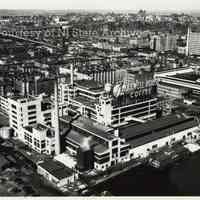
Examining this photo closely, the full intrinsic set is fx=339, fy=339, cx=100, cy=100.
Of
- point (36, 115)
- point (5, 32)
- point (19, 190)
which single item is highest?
point (5, 32)

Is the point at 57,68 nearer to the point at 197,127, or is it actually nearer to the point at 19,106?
the point at 19,106

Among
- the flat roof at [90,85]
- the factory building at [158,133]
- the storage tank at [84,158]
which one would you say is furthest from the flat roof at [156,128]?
the flat roof at [90,85]

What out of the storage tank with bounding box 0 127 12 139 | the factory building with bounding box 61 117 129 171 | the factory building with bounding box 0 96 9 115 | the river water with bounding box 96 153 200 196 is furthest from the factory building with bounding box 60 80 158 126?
the river water with bounding box 96 153 200 196

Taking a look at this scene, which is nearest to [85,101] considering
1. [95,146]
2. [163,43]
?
[95,146]

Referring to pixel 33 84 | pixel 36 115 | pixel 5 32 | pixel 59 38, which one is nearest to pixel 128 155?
pixel 36 115

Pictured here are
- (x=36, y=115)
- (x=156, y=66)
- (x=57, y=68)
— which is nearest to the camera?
(x=36, y=115)

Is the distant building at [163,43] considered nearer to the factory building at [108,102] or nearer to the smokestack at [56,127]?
the factory building at [108,102]

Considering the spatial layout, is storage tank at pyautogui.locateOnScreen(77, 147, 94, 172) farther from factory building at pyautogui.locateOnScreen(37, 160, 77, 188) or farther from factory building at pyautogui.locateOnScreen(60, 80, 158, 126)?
factory building at pyautogui.locateOnScreen(60, 80, 158, 126)
